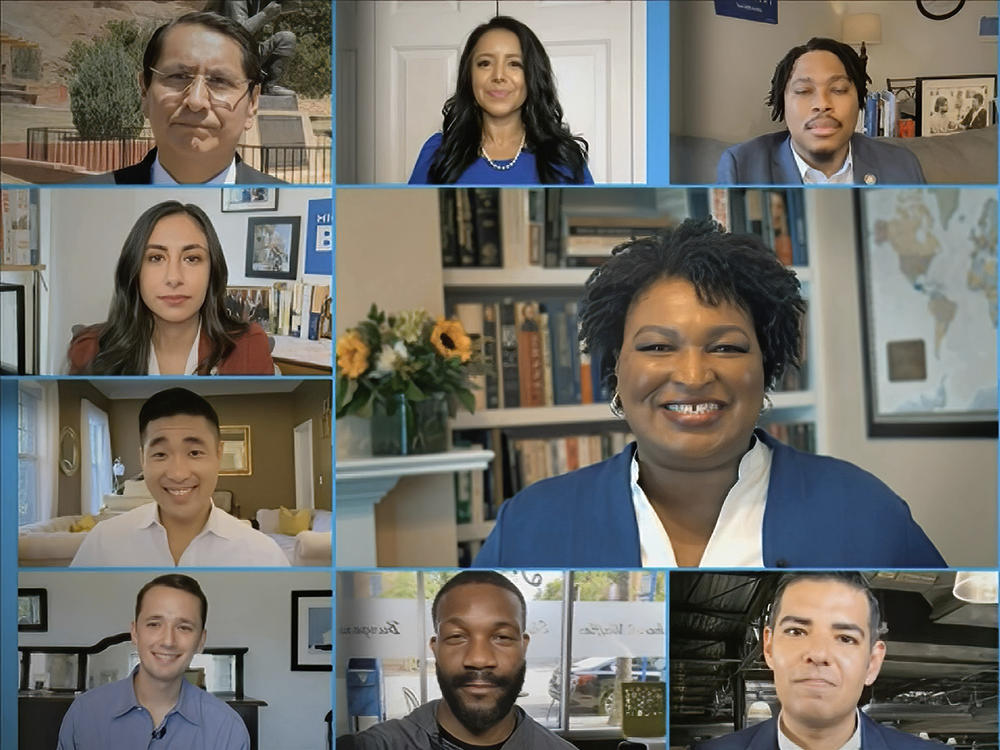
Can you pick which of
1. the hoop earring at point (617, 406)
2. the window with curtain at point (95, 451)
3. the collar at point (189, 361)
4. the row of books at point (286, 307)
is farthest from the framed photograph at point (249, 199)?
the hoop earring at point (617, 406)

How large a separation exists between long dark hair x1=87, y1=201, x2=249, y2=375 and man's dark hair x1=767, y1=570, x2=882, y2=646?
147cm

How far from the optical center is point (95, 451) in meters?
2.91

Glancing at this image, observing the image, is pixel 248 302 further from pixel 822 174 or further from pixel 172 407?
pixel 822 174

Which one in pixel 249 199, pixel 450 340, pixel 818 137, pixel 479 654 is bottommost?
pixel 479 654

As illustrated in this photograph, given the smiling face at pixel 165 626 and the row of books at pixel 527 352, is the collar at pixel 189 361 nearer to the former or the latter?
the smiling face at pixel 165 626

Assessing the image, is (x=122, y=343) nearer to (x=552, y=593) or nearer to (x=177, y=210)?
(x=177, y=210)

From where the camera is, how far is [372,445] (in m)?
2.88

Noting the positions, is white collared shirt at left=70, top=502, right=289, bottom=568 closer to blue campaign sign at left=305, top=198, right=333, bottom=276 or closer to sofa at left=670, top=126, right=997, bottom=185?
blue campaign sign at left=305, top=198, right=333, bottom=276

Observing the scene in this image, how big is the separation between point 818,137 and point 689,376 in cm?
68

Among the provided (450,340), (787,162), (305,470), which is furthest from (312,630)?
(787,162)

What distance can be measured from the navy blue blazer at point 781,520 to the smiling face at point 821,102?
2.46ft

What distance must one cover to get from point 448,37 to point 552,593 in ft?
4.59

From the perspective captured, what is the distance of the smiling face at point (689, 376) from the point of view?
279cm

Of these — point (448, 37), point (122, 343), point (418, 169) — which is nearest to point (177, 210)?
point (122, 343)
